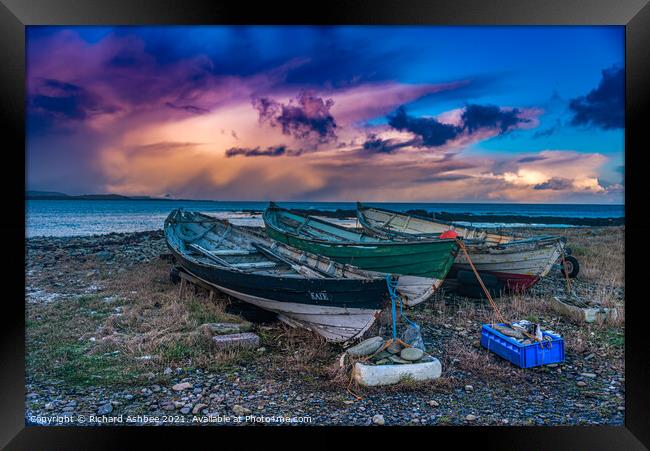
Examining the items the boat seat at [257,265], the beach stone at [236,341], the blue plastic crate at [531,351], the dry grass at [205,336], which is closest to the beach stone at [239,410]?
the dry grass at [205,336]

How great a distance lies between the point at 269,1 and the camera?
3400 millimetres

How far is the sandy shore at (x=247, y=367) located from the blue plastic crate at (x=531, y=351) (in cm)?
8

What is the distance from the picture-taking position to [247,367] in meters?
A: 3.64

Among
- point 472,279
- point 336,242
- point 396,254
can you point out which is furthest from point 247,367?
point 472,279

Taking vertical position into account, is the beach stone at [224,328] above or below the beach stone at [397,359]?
above

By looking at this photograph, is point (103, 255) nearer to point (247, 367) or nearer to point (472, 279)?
point (247, 367)

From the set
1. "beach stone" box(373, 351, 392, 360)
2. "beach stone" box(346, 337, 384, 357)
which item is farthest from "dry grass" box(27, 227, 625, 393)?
"beach stone" box(373, 351, 392, 360)

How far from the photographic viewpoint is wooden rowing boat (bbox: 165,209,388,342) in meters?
3.56

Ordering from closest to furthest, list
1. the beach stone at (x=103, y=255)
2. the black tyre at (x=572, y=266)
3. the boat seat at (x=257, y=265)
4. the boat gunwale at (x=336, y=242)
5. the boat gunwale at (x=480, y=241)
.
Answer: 1. the boat gunwale at (x=336, y=242)
2. the beach stone at (x=103, y=255)
3. the boat seat at (x=257, y=265)
4. the black tyre at (x=572, y=266)
5. the boat gunwale at (x=480, y=241)

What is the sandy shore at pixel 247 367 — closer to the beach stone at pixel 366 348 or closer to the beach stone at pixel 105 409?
the beach stone at pixel 105 409

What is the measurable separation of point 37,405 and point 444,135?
200 inches

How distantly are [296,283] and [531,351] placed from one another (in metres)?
2.38

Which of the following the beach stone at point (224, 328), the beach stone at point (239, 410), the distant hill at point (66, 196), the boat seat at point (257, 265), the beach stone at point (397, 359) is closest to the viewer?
the beach stone at point (239, 410)

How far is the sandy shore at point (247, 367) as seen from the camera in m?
3.35
